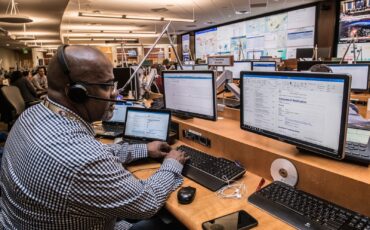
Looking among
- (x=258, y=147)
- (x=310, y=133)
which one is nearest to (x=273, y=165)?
(x=258, y=147)

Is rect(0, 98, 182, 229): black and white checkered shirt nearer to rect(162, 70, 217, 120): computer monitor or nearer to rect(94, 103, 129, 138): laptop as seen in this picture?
rect(162, 70, 217, 120): computer monitor

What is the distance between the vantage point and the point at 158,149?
4.81 ft

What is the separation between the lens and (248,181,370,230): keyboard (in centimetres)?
81

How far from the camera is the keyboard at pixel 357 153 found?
0.96 metres

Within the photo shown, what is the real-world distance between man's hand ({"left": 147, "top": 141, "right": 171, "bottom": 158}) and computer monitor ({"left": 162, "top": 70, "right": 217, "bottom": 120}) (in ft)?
0.99

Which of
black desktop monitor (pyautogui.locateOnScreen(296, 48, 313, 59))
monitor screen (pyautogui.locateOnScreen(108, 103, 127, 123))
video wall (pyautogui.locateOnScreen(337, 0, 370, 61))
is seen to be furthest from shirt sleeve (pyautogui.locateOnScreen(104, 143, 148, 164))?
video wall (pyautogui.locateOnScreen(337, 0, 370, 61))

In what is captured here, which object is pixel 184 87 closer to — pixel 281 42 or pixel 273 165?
pixel 273 165

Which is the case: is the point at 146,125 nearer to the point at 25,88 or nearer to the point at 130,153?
the point at 130,153

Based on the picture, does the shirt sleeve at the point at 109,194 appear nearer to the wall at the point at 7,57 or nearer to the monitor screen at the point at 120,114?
the monitor screen at the point at 120,114

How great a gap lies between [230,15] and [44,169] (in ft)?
30.9

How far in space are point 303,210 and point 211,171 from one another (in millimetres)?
442

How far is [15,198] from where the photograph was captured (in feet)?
2.83

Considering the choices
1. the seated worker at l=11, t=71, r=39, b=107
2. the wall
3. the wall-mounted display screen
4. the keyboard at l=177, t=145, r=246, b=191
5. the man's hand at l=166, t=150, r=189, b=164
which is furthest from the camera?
the wall

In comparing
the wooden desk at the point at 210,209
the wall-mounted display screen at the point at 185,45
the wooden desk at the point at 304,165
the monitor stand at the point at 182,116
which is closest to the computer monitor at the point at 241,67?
the monitor stand at the point at 182,116
